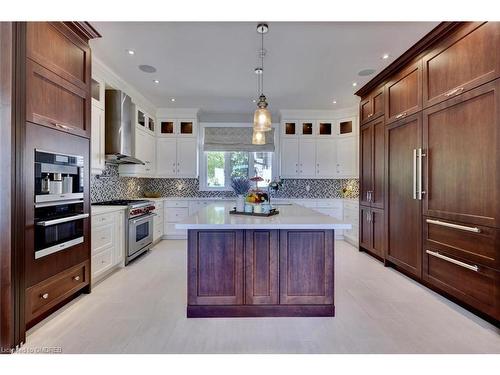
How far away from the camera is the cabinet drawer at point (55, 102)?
2002 mm

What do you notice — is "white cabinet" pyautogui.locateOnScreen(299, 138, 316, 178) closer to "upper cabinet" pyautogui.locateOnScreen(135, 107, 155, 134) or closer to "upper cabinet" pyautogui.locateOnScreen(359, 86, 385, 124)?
"upper cabinet" pyautogui.locateOnScreen(359, 86, 385, 124)

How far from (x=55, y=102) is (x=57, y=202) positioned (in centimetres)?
87

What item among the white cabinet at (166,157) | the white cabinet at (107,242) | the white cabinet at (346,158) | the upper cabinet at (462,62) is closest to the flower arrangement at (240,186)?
the white cabinet at (107,242)

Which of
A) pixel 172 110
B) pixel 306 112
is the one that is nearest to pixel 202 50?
pixel 172 110

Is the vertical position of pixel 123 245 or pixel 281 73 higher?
pixel 281 73

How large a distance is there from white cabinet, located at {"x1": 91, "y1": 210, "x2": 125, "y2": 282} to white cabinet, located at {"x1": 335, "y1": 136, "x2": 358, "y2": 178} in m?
4.29

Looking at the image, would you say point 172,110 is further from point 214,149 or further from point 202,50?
point 202,50

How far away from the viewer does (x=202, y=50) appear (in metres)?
3.06

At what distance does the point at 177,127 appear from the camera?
219 inches

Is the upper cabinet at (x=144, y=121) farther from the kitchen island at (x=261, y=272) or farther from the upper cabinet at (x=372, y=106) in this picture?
the upper cabinet at (x=372, y=106)

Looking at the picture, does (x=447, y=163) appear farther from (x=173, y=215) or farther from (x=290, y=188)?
(x=173, y=215)

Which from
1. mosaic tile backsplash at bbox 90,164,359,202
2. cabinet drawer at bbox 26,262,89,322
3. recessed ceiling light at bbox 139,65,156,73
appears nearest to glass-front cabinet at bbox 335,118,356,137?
mosaic tile backsplash at bbox 90,164,359,202

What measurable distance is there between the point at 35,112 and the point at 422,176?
375cm

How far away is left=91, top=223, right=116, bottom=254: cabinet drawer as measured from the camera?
296 cm
